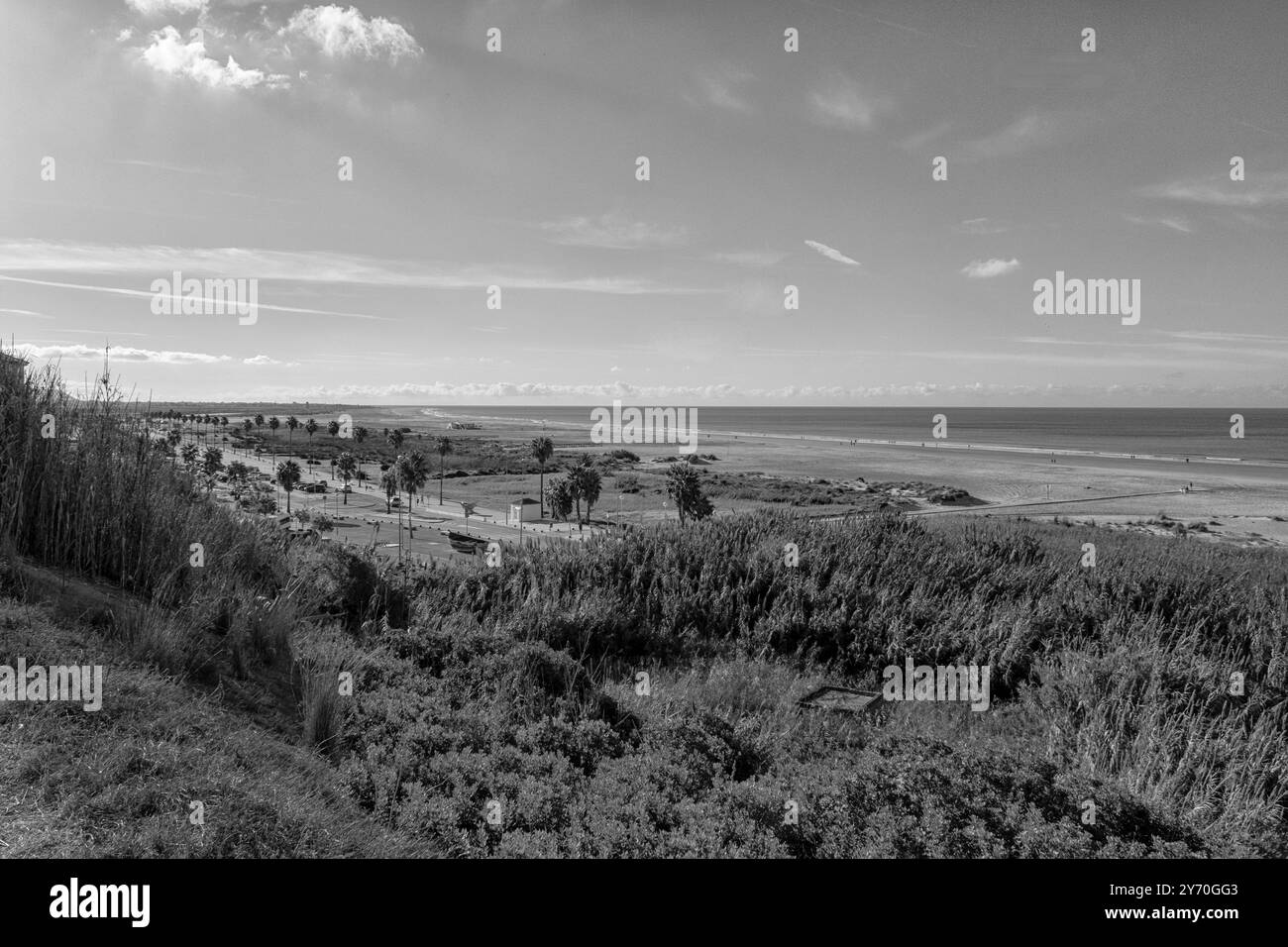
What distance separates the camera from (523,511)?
78125 mm

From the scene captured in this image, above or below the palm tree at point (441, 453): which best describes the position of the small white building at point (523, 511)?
below

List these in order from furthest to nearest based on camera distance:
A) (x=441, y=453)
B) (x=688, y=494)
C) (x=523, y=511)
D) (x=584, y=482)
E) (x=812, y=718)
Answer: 1. (x=441, y=453)
2. (x=523, y=511)
3. (x=584, y=482)
4. (x=688, y=494)
5. (x=812, y=718)

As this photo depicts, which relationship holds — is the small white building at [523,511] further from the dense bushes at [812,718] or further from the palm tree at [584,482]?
the dense bushes at [812,718]

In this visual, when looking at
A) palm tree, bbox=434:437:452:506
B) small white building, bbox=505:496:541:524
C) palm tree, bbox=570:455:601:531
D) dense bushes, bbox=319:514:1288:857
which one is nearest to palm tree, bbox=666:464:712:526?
Result: palm tree, bbox=570:455:601:531

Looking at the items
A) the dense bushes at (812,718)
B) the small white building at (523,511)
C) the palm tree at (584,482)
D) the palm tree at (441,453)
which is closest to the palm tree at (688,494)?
the palm tree at (584,482)

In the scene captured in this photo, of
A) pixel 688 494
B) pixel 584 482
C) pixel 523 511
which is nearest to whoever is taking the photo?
pixel 688 494

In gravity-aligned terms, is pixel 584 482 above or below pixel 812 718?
below

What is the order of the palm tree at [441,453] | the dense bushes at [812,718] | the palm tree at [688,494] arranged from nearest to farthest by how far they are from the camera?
the dense bushes at [812,718] < the palm tree at [688,494] < the palm tree at [441,453]

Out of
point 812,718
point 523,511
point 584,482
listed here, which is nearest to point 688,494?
point 584,482

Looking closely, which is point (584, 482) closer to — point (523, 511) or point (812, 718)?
point (523, 511)

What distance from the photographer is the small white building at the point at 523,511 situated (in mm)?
74625

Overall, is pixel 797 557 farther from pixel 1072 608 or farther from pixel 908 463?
pixel 908 463
